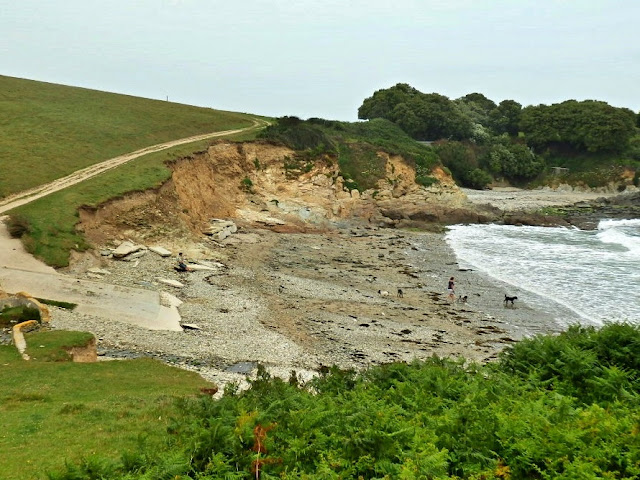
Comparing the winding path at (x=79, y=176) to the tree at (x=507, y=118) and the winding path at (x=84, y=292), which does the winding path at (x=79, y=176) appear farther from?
the tree at (x=507, y=118)

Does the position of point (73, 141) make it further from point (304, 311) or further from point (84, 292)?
point (304, 311)

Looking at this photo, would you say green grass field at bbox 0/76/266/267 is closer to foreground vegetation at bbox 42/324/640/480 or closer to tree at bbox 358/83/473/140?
foreground vegetation at bbox 42/324/640/480

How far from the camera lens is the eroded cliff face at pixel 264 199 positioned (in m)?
40.5

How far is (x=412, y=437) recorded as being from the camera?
26.0ft

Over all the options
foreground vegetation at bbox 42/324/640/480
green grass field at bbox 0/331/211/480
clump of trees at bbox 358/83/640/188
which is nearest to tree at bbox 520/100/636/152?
clump of trees at bbox 358/83/640/188

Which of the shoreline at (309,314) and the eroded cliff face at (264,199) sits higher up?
the eroded cliff face at (264,199)

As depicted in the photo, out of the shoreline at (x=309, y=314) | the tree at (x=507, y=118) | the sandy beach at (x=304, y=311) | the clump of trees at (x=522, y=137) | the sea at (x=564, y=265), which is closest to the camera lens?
the shoreline at (x=309, y=314)

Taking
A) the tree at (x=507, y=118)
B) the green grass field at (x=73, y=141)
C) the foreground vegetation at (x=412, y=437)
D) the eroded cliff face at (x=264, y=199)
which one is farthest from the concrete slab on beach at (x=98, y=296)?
the tree at (x=507, y=118)

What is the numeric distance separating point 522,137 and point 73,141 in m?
112

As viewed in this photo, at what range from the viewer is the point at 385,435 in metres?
7.72

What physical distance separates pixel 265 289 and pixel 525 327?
16073 mm

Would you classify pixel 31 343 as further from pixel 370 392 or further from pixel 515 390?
pixel 515 390

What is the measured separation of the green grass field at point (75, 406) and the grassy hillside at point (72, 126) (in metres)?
25.6

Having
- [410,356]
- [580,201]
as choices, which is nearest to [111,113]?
[410,356]
